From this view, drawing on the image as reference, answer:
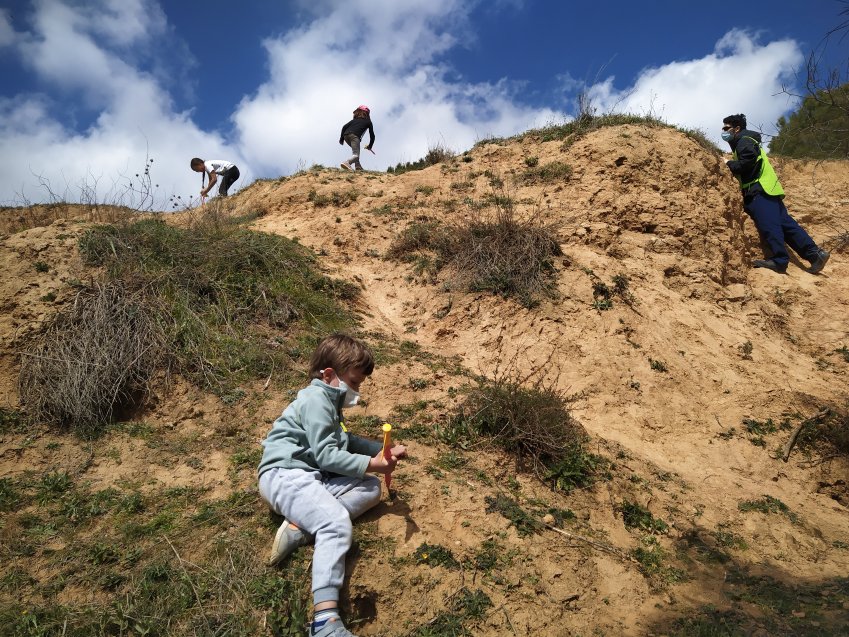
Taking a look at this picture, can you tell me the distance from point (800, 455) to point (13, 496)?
619 cm

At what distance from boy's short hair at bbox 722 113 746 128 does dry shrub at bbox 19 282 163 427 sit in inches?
349

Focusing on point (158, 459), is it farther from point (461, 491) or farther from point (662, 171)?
point (662, 171)

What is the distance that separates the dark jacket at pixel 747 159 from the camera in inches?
319

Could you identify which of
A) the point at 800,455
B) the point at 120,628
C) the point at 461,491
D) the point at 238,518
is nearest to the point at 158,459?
the point at 238,518

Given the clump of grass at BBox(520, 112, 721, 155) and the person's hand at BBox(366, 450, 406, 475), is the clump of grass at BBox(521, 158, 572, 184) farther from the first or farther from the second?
the person's hand at BBox(366, 450, 406, 475)

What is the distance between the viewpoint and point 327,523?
2.40 meters

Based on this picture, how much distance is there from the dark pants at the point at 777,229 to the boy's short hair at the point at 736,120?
118cm

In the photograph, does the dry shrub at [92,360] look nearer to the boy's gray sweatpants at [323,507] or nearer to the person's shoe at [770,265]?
the boy's gray sweatpants at [323,507]

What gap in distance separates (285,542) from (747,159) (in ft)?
29.3

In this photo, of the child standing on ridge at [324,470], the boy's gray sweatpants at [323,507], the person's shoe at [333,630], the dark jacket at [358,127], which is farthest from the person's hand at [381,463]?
the dark jacket at [358,127]

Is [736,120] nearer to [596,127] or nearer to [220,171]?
[596,127]

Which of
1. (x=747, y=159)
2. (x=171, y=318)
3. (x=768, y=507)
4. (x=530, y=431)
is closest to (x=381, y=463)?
(x=530, y=431)

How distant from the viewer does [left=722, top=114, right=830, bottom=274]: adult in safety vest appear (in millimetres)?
8008

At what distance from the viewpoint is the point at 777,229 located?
26.3 feet
